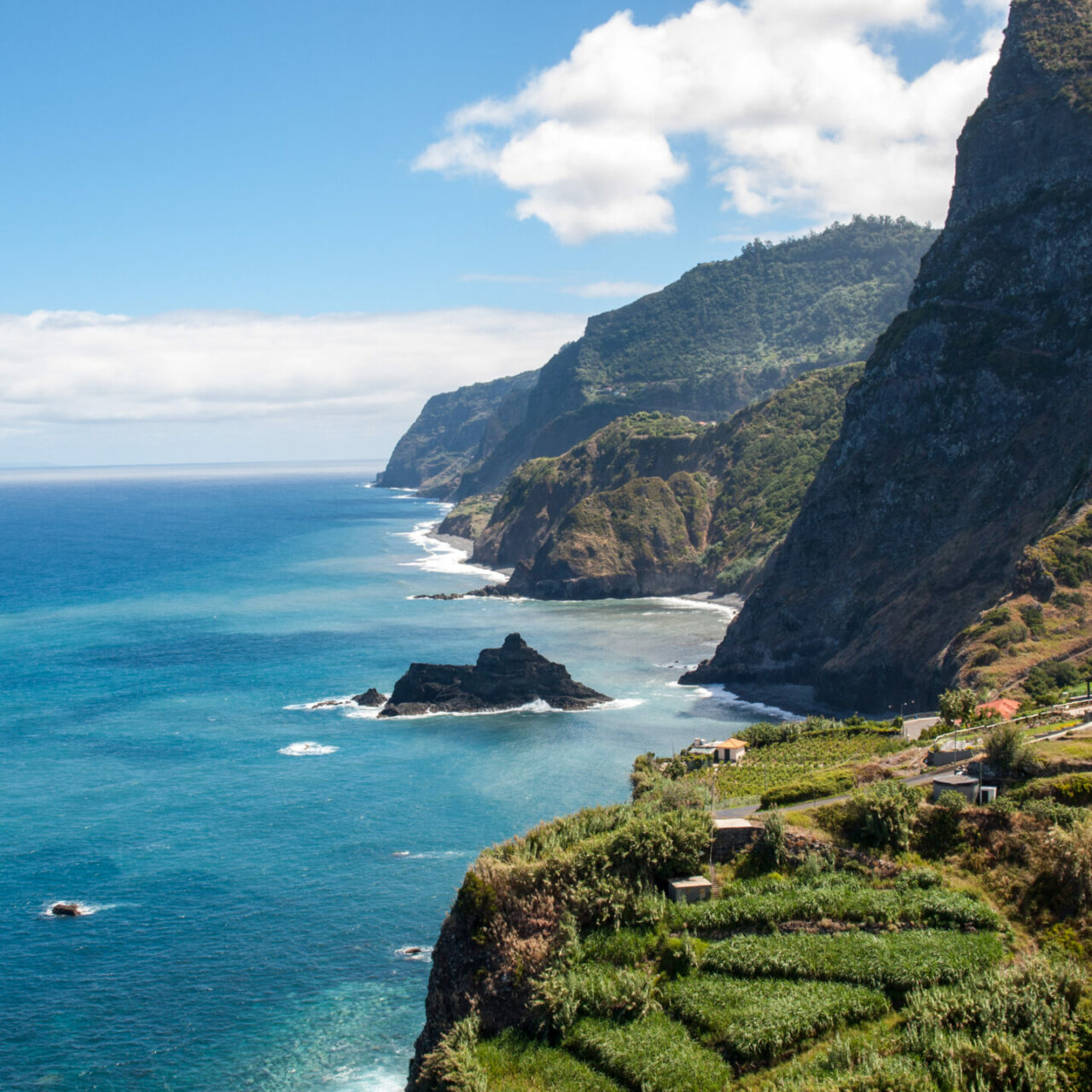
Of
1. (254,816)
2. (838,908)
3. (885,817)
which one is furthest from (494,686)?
(838,908)

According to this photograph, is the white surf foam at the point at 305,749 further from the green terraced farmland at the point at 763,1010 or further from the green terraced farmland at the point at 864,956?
the green terraced farmland at the point at 763,1010

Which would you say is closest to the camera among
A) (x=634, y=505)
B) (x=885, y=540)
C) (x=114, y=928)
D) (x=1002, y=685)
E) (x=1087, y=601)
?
(x=114, y=928)

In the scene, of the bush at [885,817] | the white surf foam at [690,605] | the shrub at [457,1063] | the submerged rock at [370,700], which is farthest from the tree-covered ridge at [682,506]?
the shrub at [457,1063]

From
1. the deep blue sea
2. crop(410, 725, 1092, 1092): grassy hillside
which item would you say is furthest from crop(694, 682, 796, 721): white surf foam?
crop(410, 725, 1092, 1092): grassy hillside

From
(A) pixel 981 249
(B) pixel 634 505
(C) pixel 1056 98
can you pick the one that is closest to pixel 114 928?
(A) pixel 981 249

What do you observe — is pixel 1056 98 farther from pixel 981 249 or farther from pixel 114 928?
pixel 114 928

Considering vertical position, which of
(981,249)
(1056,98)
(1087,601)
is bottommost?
(1087,601)

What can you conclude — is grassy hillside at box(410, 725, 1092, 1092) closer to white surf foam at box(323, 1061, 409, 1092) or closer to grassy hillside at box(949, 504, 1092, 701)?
white surf foam at box(323, 1061, 409, 1092)
